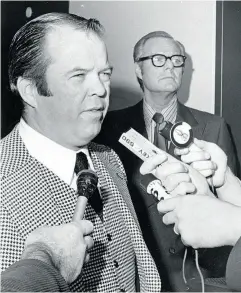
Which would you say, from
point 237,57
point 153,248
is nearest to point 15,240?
point 153,248

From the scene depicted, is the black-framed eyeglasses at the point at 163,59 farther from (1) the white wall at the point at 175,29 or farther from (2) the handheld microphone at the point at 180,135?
(2) the handheld microphone at the point at 180,135

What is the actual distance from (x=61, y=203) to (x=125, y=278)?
0.28 m

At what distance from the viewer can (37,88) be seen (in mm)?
1147

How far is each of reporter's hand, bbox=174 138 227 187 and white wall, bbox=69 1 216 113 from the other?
1.00 metres

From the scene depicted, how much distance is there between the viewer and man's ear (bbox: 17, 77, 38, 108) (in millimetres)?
1154

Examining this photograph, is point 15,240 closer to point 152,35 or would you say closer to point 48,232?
point 48,232

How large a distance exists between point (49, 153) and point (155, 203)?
2.94 ft

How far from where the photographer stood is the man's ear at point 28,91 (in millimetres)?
1154

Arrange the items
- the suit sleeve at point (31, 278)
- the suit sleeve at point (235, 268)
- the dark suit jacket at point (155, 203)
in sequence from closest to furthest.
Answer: the suit sleeve at point (31, 278) < the suit sleeve at point (235, 268) < the dark suit jacket at point (155, 203)

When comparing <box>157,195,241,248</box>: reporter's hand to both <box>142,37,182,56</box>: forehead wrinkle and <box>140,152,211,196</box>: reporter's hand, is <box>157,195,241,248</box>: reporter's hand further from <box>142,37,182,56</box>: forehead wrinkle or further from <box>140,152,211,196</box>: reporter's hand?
<box>142,37,182,56</box>: forehead wrinkle

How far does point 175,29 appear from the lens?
2205 millimetres

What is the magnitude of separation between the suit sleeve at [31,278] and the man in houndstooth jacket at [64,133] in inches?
14.4

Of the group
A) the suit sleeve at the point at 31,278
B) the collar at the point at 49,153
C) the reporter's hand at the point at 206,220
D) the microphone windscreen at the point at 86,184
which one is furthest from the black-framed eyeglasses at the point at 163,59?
the suit sleeve at the point at 31,278

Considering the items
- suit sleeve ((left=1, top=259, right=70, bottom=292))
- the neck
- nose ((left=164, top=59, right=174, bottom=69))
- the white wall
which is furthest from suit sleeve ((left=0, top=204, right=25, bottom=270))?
the white wall
